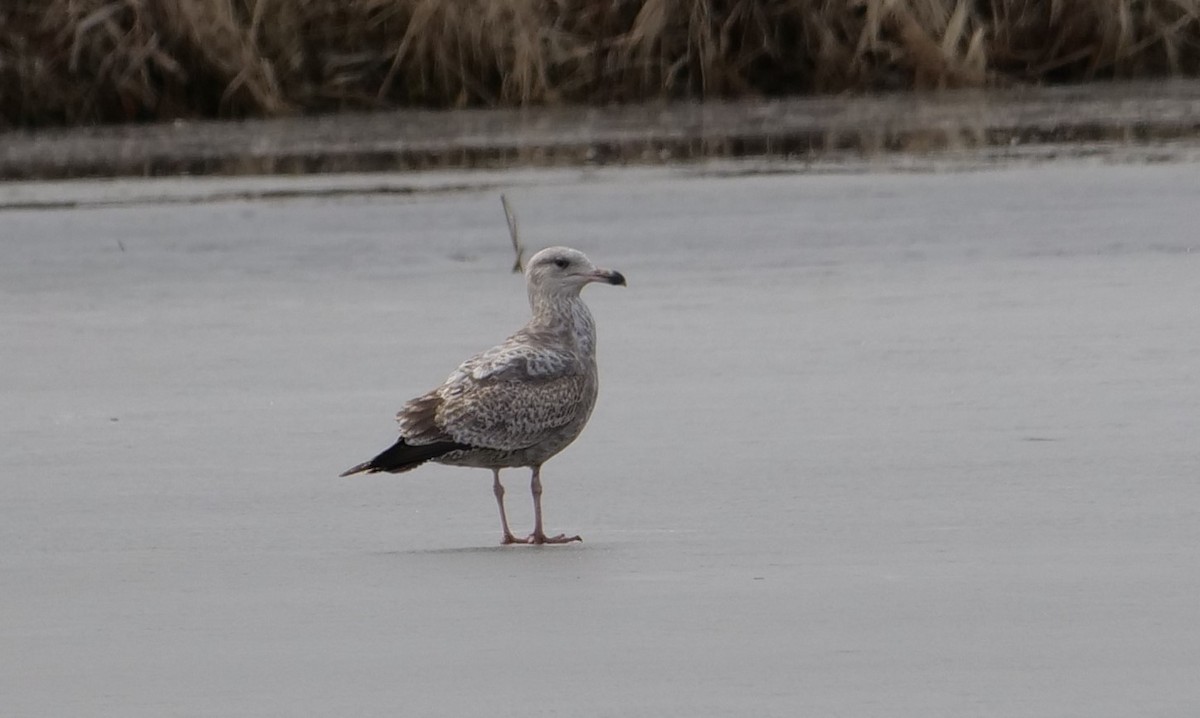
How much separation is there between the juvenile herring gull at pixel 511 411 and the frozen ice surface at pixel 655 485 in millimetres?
183

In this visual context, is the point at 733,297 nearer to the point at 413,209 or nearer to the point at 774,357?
the point at 774,357

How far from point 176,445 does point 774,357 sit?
2314 millimetres

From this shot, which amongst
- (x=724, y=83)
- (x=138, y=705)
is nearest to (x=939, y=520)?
(x=138, y=705)

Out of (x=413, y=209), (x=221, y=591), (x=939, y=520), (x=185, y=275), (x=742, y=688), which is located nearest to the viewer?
(x=742, y=688)

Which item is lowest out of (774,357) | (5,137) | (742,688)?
Result: (5,137)

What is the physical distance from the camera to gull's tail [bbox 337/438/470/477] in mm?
6453

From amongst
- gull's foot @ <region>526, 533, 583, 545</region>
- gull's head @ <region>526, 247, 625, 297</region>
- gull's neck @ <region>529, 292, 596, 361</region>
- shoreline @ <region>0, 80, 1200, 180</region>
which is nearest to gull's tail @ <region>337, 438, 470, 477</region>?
gull's foot @ <region>526, 533, 583, 545</region>

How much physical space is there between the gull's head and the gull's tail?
731 mm

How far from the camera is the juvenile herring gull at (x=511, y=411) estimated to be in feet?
21.7

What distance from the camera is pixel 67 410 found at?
8.62 metres

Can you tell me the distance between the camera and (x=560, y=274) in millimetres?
7289

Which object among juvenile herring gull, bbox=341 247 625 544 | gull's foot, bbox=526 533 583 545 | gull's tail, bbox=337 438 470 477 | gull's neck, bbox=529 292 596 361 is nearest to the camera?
gull's foot, bbox=526 533 583 545

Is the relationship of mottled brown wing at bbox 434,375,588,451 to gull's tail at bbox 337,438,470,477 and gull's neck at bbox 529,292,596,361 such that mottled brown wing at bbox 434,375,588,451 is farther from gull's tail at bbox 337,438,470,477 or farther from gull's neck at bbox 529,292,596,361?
gull's neck at bbox 529,292,596,361

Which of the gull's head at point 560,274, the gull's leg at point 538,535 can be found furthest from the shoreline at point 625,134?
the gull's leg at point 538,535
